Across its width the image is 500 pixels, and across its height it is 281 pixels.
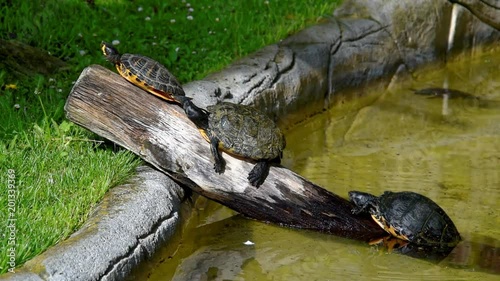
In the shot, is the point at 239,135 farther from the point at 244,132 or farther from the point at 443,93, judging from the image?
the point at 443,93

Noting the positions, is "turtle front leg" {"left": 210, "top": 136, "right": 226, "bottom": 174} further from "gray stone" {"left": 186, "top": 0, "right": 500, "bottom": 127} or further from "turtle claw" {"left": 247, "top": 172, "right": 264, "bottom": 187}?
"gray stone" {"left": 186, "top": 0, "right": 500, "bottom": 127}

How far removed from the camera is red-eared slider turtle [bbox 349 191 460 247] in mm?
5250

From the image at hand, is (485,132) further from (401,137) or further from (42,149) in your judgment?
(42,149)

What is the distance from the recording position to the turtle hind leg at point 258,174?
5.26 meters

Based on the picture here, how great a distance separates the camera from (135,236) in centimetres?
455

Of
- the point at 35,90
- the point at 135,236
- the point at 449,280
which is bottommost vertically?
the point at 449,280

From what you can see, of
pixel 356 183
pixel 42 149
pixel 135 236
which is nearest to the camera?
pixel 135 236

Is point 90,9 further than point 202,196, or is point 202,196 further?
point 90,9

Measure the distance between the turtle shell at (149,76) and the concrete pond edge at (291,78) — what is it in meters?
0.52

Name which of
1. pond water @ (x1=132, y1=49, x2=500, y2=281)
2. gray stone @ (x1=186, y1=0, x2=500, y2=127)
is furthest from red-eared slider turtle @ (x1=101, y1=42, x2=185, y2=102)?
pond water @ (x1=132, y1=49, x2=500, y2=281)

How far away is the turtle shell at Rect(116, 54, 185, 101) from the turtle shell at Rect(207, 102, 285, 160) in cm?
29

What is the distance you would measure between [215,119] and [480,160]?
253cm

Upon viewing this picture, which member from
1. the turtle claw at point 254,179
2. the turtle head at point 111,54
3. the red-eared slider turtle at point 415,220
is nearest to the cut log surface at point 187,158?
the turtle claw at point 254,179

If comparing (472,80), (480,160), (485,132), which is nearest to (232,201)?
(480,160)
